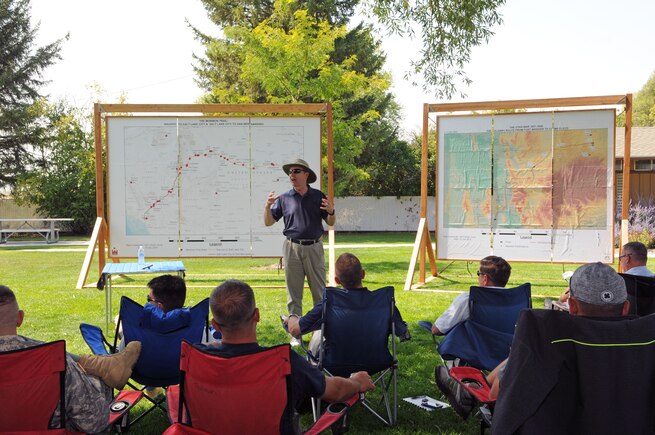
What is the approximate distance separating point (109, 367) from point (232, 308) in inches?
38.1

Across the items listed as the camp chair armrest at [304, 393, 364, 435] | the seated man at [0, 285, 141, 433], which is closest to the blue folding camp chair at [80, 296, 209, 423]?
the seated man at [0, 285, 141, 433]

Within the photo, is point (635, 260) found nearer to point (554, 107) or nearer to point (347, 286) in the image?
point (347, 286)

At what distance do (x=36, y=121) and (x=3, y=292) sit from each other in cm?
3087

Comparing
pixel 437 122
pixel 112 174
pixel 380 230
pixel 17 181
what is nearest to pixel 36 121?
pixel 17 181

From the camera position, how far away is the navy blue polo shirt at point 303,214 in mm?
6375

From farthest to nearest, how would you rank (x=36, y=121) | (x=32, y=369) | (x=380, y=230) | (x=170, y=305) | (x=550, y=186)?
(x=36, y=121) → (x=380, y=230) → (x=550, y=186) → (x=170, y=305) → (x=32, y=369)

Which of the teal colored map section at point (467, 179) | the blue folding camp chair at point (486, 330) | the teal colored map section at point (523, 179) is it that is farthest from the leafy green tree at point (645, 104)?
the blue folding camp chair at point (486, 330)

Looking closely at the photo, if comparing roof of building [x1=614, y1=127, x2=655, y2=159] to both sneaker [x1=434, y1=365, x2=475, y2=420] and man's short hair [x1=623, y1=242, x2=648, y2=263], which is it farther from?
sneaker [x1=434, y1=365, x2=475, y2=420]

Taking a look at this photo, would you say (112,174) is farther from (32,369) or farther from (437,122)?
(32,369)

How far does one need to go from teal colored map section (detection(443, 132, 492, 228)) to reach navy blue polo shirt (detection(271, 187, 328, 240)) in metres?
3.51

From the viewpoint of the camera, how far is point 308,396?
2697 millimetres

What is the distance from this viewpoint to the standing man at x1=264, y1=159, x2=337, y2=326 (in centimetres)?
637

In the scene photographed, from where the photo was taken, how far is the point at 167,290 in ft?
12.6

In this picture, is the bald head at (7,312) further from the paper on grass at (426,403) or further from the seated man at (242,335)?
the paper on grass at (426,403)
